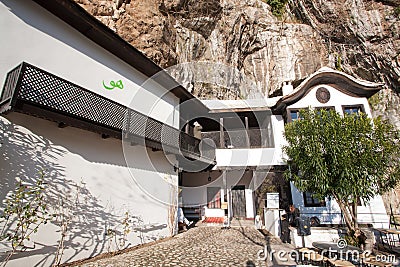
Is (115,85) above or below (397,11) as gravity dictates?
below

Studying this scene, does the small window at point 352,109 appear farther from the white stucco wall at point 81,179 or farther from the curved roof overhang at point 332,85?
the white stucco wall at point 81,179

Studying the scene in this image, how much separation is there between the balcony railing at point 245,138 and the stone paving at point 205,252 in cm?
615

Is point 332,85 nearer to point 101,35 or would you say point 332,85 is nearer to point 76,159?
point 101,35

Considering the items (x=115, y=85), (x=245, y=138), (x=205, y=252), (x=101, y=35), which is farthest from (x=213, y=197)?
(x=101, y=35)

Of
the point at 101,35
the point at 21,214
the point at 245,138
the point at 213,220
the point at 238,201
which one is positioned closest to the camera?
the point at 21,214

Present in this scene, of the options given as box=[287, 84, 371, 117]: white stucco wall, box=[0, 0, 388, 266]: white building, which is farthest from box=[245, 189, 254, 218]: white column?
box=[287, 84, 371, 117]: white stucco wall

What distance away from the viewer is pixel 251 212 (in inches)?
610

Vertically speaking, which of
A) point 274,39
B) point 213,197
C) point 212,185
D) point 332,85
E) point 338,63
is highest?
point 274,39

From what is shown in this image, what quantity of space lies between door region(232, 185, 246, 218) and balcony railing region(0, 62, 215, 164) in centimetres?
799

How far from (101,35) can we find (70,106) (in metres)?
3.38

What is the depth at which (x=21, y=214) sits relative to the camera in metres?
5.30

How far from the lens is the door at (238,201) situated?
1569 centimetres

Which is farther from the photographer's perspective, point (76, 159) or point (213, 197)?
point (213, 197)

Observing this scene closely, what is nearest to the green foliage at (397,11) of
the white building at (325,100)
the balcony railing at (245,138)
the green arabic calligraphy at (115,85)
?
the white building at (325,100)
